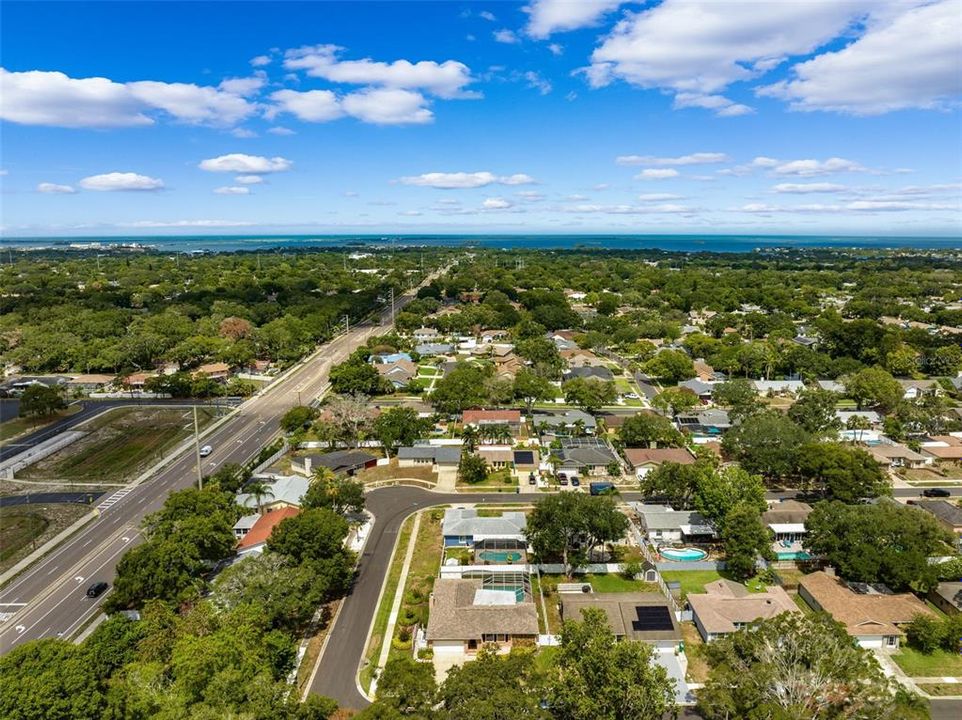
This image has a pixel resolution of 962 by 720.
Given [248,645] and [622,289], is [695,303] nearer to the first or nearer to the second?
[622,289]

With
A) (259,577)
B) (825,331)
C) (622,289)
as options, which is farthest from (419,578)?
(622,289)

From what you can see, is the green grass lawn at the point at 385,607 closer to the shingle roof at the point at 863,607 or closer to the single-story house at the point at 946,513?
the shingle roof at the point at 863,607

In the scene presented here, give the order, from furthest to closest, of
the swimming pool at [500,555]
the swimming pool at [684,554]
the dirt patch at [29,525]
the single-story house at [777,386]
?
the single-story house at [777,386] < the dirt patch at [29,525] < the swimming pool at [684,554] < the swimming pool at [500,555]

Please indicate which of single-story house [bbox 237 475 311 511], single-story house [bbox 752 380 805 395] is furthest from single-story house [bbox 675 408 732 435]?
single-story house [bbox 237 475 311 511]

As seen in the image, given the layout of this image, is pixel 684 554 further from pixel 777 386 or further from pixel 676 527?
pixel 777 386

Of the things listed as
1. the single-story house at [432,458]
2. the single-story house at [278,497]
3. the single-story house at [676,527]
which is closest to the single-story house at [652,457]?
the single-story house at [676,527]

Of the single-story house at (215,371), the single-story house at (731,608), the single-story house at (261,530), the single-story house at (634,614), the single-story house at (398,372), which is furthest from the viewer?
the single-story house at (215,371)

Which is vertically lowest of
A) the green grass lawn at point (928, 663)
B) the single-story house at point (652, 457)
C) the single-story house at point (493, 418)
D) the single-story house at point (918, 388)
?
the green grass lawn at point (928, 663)
